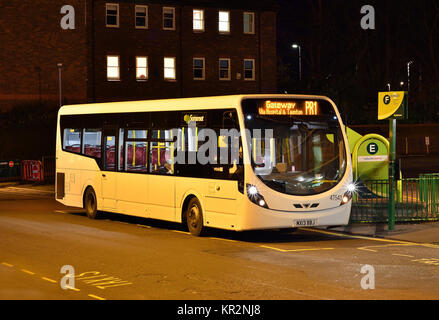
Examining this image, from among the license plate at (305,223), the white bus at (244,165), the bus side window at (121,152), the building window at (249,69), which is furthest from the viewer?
the building window at (249,69)

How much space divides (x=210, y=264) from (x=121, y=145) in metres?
7.59

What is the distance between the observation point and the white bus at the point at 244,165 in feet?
51.9

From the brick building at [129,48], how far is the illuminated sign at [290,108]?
121 ft

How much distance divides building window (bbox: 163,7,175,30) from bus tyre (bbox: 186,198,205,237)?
39106mm

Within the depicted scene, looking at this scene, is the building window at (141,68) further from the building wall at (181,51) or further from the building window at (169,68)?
the building window at (169,68)

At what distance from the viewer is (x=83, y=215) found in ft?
73.8

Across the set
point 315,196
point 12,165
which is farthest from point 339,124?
point 12,165

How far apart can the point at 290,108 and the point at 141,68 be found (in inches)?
1544

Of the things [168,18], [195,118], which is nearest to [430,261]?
[195,118]

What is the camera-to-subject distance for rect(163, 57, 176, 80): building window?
55.7 metres

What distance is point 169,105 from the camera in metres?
18.4

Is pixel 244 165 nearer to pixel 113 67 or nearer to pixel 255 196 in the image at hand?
pixel 255 196

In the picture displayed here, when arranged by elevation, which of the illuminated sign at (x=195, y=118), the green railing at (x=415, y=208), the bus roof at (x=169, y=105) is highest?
the bus roof at (x=169, y=105)

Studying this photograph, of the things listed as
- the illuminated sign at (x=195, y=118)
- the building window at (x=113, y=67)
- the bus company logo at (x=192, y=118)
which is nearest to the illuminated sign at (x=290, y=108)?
the illuminated sign at (x=195, y=118)
